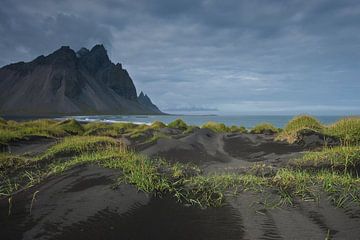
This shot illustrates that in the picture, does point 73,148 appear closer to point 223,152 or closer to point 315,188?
point 223,152

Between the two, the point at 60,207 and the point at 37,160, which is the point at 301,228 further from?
the point at 37,160

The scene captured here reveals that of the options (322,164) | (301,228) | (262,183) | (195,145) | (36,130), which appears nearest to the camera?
(301,228)

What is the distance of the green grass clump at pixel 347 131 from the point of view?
54.6ft

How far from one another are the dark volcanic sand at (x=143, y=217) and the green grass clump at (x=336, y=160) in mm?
4083

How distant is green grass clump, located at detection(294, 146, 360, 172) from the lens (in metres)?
10.5

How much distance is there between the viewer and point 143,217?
6.30m

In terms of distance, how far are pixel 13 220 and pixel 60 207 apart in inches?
31.0

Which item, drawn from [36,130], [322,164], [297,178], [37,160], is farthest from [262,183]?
[36,130]

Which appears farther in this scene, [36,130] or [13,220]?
[36,130]

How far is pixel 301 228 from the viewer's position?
582 centimetres

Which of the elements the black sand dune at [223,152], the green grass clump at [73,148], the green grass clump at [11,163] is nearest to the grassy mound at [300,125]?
the black sand dune at [223,152]

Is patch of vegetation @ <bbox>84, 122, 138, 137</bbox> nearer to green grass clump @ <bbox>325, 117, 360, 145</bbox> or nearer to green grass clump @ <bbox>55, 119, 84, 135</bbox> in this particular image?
green grass clump @ <bbox>55, 119, 84, 135</bbox>

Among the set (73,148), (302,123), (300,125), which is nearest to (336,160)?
(73,148)

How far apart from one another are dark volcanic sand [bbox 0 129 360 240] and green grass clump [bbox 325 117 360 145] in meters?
11.0
